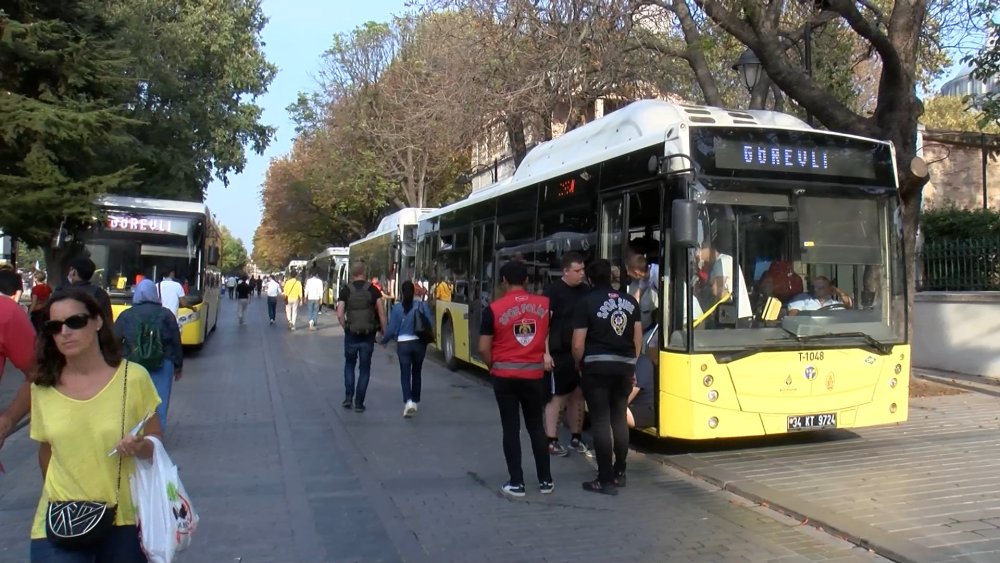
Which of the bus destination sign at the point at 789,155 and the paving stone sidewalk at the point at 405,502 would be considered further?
the bus destination sign at the point at 789,155

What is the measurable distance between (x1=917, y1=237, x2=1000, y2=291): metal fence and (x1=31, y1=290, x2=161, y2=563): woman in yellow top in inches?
528

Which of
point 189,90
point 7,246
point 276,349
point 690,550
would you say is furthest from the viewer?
point 189,90

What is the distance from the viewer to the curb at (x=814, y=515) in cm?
506

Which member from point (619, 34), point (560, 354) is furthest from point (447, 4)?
point (560, 354)

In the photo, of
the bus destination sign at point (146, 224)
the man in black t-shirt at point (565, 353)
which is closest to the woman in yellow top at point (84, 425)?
the man in black t-shirt at point (565, 353)

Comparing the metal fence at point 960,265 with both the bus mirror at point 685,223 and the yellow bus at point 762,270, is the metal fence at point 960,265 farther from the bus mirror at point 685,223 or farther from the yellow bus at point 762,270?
the bus mirror at point 685,223

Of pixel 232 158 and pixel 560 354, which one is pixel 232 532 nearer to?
pixel 560 354

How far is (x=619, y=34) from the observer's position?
46.4ft

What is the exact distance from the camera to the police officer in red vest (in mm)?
6348

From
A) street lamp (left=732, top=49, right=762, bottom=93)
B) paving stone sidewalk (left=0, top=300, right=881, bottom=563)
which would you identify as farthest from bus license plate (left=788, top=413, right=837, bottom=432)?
street lamp (left=732, top=49, right=762, bottom=93)

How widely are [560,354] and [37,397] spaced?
16.4ft

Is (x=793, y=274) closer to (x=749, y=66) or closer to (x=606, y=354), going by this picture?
(x=606, y=354)

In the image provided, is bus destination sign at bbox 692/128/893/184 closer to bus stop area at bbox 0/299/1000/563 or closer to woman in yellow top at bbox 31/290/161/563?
bus stop area at bbox 0/299/1000/563

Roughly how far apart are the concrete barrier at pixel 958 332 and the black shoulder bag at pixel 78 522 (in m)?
13.4
